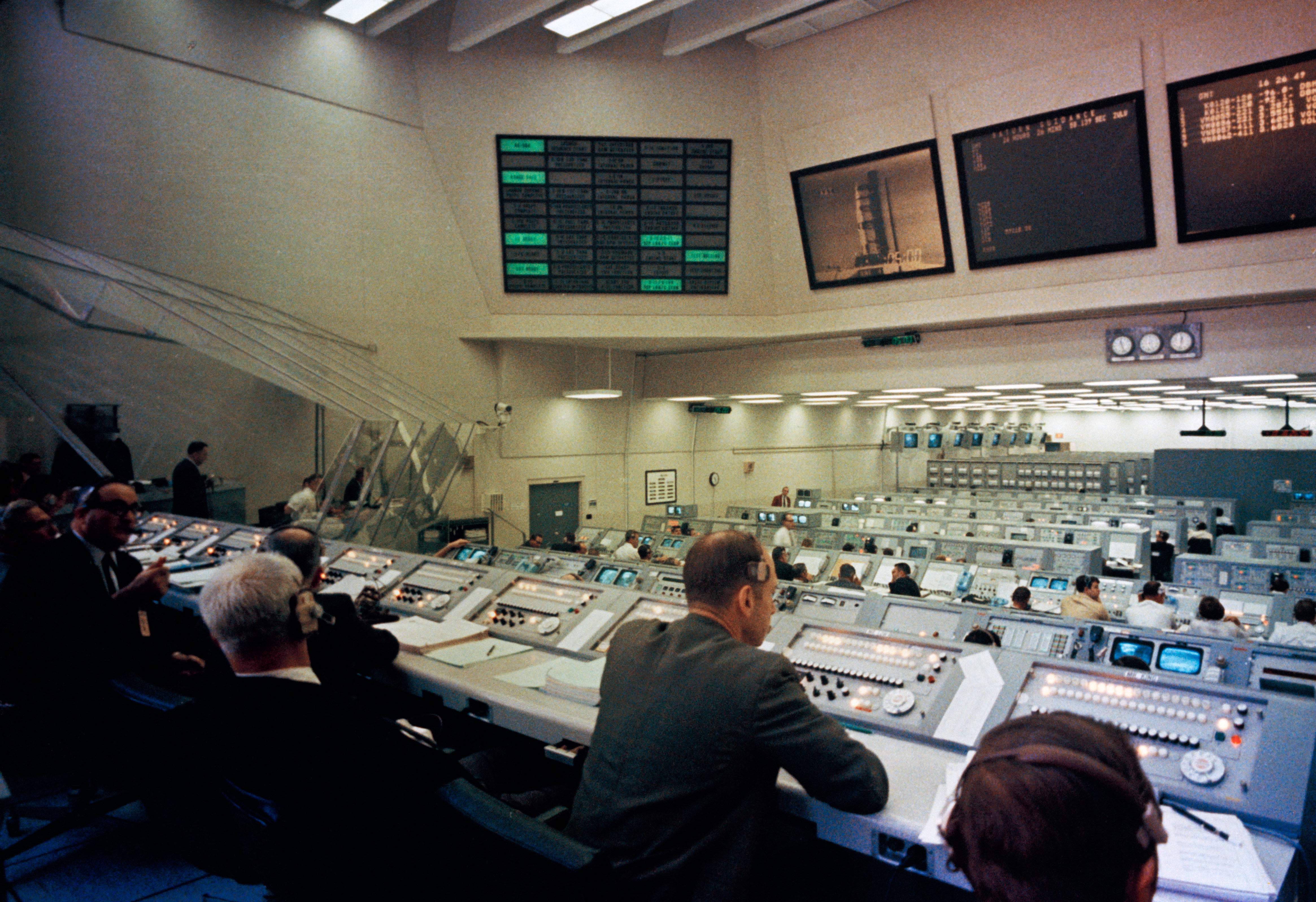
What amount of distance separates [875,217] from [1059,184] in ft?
4.90

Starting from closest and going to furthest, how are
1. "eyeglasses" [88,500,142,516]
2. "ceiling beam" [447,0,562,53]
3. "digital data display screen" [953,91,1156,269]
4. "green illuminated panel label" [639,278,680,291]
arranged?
"eyeglasses" [88,500,142,516], "digital data display screen" [953,91,1156,269], "ceiling beam" [447,0,562,53], "green illuminated panel label" [639,278,680,291]

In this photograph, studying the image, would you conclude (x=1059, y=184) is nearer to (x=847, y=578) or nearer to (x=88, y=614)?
(x=847, y=578)

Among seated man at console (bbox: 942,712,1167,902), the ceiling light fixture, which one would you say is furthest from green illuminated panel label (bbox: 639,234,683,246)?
seated man at console (bbox: 942,712,1167,902)

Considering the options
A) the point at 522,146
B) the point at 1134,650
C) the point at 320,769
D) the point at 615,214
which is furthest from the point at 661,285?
the point at 320,769

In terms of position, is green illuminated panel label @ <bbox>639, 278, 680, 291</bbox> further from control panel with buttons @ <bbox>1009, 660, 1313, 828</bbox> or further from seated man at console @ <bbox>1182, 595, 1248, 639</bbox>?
control panel with buttons @ <bbox>1009, 660, 1313, 828</bbox>

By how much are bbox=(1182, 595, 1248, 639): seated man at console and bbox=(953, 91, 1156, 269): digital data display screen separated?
9.09 feet

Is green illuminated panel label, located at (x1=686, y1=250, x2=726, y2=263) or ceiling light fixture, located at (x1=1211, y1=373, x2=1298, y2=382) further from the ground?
Result: green illuminated panel label, located at (x1=686, y1=250, x2=726, y2=263)

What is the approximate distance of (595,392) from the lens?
27.5 ft

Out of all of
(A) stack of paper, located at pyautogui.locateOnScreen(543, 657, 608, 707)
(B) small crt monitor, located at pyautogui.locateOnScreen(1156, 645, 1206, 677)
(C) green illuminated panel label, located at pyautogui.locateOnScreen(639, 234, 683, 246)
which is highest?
(C) green illuminated panel label, located at pyautogui.locateOnScreen(639, 234, 683, 246)

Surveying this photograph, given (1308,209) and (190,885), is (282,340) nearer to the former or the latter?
Result: (190,885)

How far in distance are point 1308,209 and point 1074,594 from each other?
2974mm

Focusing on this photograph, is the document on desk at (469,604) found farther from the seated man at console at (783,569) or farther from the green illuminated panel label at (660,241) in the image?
the green illuminated panel label at (660,241)

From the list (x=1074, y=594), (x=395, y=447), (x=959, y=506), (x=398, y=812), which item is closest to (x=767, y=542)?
(x=959, y=506)

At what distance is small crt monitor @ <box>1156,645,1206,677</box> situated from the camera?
95.7 inches
